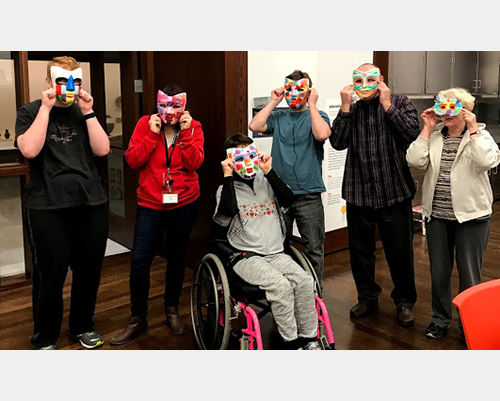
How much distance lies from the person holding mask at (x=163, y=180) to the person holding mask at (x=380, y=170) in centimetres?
84

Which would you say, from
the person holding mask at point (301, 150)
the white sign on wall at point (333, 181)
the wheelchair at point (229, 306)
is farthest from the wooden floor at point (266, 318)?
the person holding mask at point (301, 150)

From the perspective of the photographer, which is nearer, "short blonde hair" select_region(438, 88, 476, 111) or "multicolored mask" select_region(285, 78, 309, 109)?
"short blonde hair" select_region(438, 88, 476, 111)

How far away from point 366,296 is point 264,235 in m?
0.94

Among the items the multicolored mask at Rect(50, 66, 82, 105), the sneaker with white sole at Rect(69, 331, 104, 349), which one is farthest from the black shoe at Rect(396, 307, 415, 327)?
the multicolored mask at Rect(50, 66, 82, 105)

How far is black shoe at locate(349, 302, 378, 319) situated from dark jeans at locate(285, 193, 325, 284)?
443 mm

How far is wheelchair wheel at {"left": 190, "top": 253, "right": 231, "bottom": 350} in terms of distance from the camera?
2.62m

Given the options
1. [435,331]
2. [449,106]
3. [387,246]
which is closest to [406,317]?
[435,331]

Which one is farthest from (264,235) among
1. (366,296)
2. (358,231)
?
(366,296)

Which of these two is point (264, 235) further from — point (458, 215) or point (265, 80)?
point (265, 80)

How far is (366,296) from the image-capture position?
3428mm

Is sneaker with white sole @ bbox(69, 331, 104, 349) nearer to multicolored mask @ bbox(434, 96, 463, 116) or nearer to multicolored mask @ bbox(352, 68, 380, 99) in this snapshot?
multicolored mask @ bbox(352, 68, 380, 99)

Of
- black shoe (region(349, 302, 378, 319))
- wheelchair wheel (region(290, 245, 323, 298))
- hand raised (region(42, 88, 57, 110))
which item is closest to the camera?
hand raised (region(42, 88, 57, 110))

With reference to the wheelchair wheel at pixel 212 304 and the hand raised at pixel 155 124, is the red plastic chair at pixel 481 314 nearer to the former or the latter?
the wheelchair wheel at pixel 212 304

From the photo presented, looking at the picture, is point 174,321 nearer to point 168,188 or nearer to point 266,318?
point 266,318
